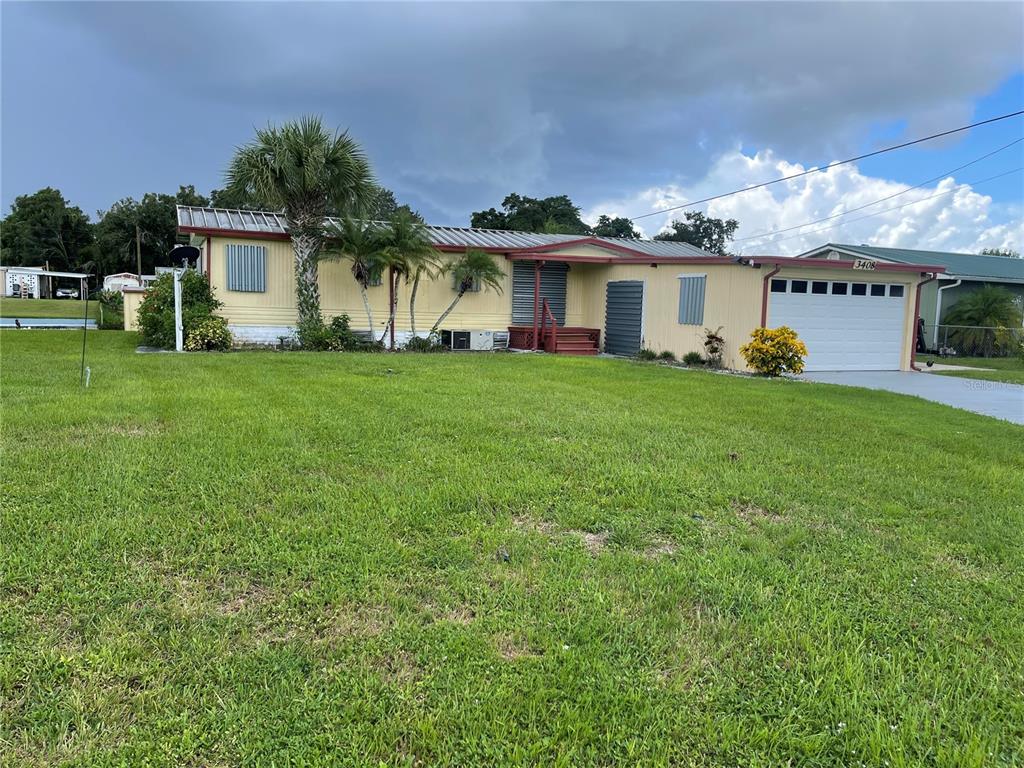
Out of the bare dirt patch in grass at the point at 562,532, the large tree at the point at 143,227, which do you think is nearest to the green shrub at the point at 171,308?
the bare dirt patch in grass at the point at 562,532

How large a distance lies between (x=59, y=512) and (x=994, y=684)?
4488mm

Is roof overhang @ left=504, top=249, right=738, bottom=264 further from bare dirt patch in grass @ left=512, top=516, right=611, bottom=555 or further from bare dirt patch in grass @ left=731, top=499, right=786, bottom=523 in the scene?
bare dirt patch in grass @ left=512, top=516, right=611, bottom=555

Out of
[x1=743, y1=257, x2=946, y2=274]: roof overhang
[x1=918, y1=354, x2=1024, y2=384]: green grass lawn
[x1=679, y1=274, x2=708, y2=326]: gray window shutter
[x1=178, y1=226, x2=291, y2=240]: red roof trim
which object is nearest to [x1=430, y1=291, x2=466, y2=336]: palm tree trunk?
[x1=178, y1=226, x2=291, y2=240]: red roof trim

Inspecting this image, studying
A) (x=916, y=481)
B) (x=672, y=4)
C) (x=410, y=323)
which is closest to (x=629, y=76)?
(x=672, y=4)

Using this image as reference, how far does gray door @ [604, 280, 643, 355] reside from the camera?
1659 centimetres

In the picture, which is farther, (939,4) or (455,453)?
(939,4)

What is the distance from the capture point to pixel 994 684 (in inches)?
93.8

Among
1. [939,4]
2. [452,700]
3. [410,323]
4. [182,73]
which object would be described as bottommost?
[452,700]

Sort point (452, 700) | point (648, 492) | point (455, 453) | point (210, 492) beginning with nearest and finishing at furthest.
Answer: point (452, 700), point (210, 492), point (648, 492), point (455, 453)

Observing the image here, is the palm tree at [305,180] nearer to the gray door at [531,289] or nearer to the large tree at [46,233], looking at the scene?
the gray door at [531,289]

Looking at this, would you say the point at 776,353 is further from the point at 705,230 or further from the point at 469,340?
the point at 705,230

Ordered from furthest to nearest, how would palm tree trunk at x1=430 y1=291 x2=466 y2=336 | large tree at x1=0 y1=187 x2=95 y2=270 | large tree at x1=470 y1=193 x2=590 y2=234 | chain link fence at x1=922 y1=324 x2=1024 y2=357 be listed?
large tree at x1=0 y1=187 x2=95 y2=270 → large tree at x1=470 y1=193 x2=590 y2=234 → chain link fence at x1=922 y1=324 x2=1024 y2=357 → palm tree trunk at x1=430 y1=291 x2=466 y2=336

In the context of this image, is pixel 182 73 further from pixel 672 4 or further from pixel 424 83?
pixel 672 4

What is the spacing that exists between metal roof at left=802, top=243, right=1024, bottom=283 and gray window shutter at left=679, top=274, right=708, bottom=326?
358 inches
